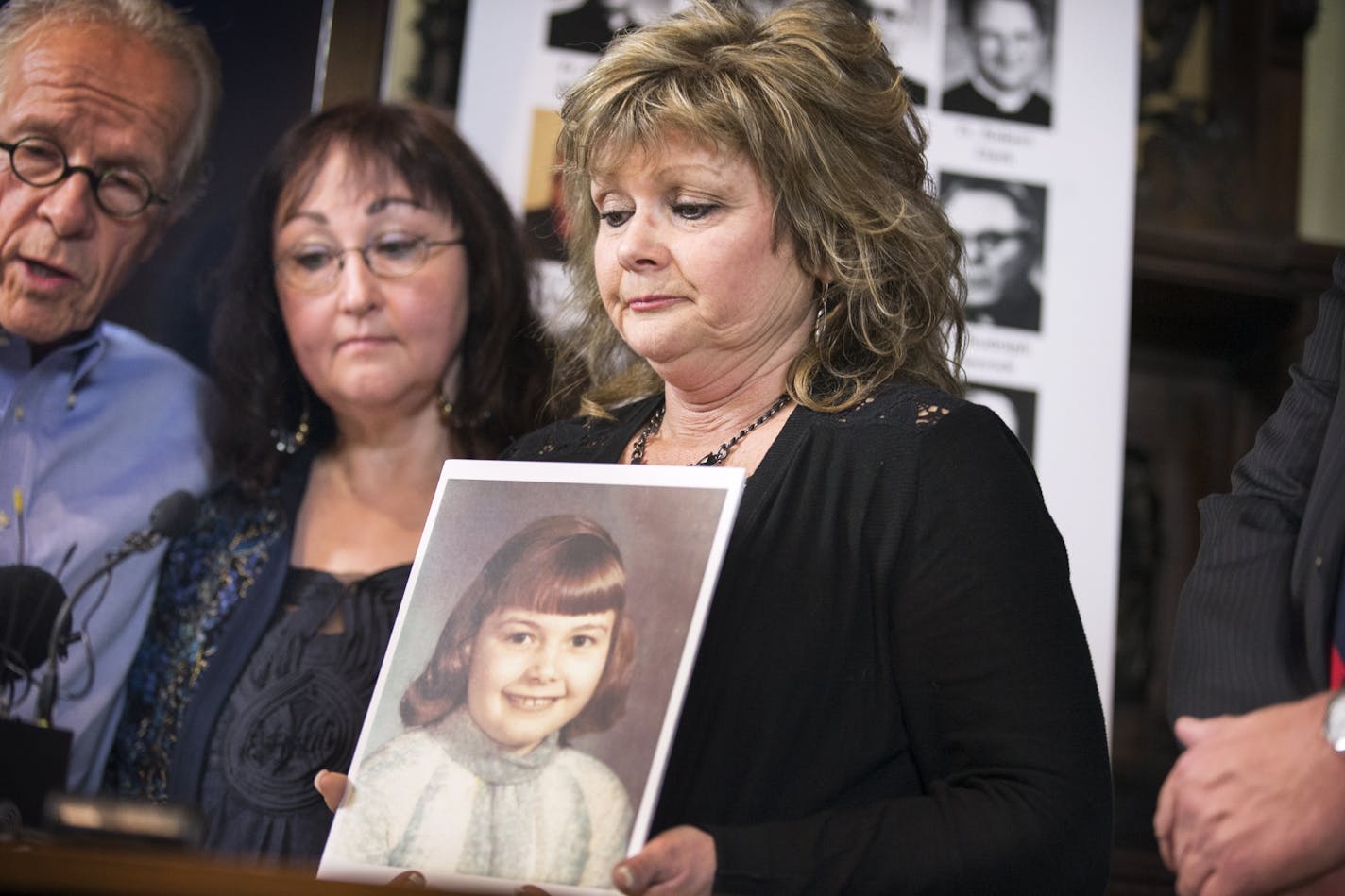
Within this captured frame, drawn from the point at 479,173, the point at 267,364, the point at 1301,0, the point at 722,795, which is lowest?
the point at 722,795

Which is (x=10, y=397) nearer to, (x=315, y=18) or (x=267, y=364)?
(x=267, y=364)

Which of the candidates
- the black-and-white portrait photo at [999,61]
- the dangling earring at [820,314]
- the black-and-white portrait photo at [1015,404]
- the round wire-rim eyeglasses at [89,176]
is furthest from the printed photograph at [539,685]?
the black-and-white portrait photo at [999,61]

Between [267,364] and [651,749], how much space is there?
1539mm

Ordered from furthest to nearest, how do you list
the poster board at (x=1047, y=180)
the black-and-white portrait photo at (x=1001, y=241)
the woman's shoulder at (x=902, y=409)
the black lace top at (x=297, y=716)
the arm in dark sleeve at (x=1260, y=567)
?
the black-and-white portrait photo at (x=1001, y=241), the poster board at (x=1047, y=180), the black lace top at (x=297, y=716), the woman's shoulder at (x=902, y=409), the arm in dark sleeve at (x=1260, y=567)

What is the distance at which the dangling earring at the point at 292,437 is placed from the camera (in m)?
2.68

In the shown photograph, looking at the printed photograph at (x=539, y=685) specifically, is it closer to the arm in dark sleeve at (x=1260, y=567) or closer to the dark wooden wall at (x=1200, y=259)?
the arm in dark sleeve at (x=1260, y=567)

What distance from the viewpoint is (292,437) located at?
2691mm

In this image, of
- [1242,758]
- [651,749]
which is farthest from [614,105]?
[1242,758]

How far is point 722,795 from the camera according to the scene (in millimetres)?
1596

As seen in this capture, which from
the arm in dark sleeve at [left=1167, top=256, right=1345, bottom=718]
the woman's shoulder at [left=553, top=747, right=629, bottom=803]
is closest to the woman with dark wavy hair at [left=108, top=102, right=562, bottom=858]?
the woman's shoulder at [left=553, top=747, right=629, bottom=803]

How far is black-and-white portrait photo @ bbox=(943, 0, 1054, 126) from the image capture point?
10.4ft

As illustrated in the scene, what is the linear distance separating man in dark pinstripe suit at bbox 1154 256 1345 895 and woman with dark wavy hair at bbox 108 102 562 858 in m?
1.29

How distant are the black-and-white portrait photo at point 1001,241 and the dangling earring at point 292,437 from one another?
4.47 feet

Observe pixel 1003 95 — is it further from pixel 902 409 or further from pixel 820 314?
pixel 902 409
